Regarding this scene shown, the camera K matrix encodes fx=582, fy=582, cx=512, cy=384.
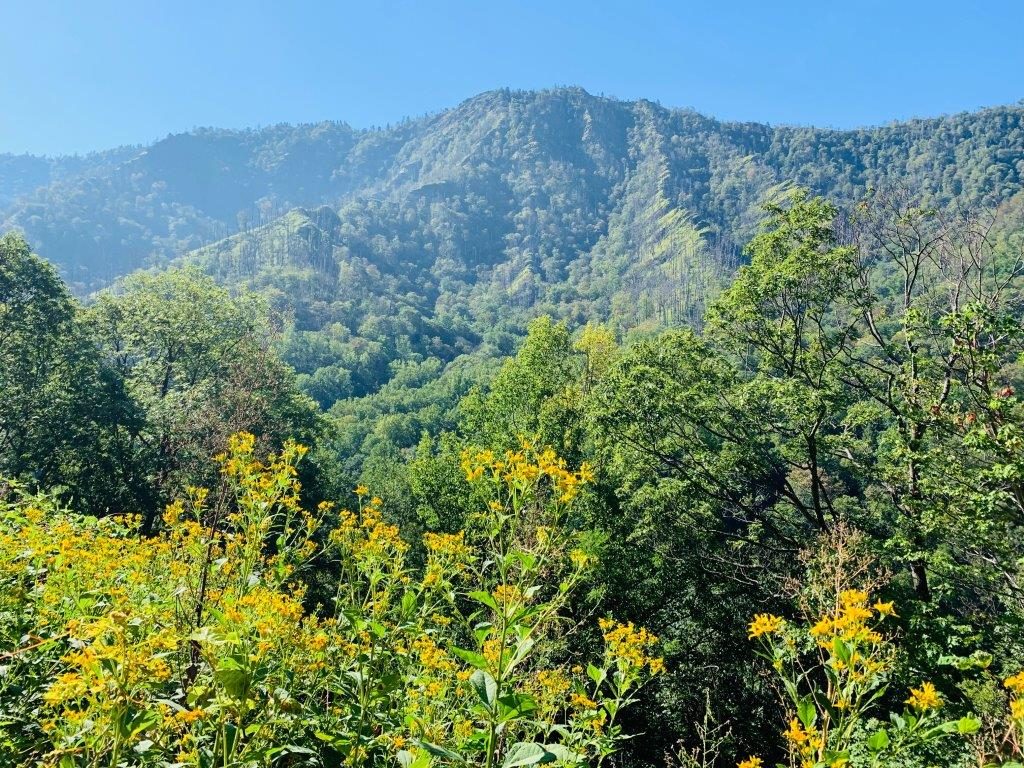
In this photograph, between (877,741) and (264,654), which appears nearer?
(877,741)

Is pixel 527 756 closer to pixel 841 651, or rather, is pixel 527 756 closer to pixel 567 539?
pixel 567 539

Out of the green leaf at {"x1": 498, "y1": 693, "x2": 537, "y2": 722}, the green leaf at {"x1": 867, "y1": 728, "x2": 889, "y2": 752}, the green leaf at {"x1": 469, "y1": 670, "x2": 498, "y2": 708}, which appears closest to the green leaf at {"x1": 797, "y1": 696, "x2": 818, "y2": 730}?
the green leaf at {"x1": 867, "y1": 728, "x2": 889, "y2": 752}

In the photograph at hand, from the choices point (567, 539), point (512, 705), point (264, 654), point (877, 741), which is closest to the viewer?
point (877, 741)

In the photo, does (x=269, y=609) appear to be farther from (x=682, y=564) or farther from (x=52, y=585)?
(x=682, y=564)

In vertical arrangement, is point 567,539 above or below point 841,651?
above

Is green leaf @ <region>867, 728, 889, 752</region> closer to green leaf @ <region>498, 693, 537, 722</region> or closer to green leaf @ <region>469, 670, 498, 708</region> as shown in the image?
green leaf @ <region>498, 693, 537, 722</region>

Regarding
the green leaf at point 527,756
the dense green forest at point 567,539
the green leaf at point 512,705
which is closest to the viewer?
the green leaf at point 527,756

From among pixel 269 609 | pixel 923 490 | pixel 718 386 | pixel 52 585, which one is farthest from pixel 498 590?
pixel 718 386

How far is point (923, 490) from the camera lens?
34.3ft

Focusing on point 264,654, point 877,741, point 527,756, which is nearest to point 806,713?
point 877,741

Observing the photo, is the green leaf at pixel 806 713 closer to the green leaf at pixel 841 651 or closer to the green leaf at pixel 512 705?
the green leaf at pixel 841 651

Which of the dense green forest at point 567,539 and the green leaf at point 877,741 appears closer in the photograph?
the green leaf at point 877,741

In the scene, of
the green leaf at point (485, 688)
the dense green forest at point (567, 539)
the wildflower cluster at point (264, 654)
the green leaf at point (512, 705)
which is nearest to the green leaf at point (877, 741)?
the dense green forest at point (567, 539)

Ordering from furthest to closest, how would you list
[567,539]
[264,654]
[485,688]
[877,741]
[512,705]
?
[567,539], [264,654], [485,688], [512,705], [877,741]
